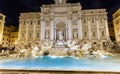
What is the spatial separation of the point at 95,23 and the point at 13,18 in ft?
99.2

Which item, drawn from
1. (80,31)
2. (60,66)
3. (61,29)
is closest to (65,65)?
(60,66)

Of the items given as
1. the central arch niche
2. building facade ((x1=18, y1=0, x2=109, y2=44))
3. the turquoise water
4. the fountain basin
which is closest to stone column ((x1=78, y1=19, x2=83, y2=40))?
building facade ((x1=18, y1=0, x2=109, y2=44))

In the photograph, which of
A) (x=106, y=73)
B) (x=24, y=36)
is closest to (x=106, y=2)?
(x=24, y=36)

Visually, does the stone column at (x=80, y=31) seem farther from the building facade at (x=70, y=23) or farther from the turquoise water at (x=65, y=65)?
the turquoise water at (x=65, y=65)

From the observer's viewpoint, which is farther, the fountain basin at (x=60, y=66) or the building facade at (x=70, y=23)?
the building facade at (x=70, y=23)

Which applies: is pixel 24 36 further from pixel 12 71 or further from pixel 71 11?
pixel 12 71

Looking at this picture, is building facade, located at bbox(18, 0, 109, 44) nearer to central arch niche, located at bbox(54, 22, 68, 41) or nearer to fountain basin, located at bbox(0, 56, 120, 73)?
central arch niche, located at bbox(54, 22, 68, 41)

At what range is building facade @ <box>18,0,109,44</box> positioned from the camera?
2558cm

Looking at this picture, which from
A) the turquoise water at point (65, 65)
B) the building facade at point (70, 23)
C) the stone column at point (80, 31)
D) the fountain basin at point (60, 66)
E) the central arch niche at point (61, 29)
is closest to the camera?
the fountain basin at point (60, 66)

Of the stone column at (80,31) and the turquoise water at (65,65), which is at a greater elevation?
the stone column at (80,31)

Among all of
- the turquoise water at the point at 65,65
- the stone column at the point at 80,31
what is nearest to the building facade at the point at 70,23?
the stone column at the point at 80,31

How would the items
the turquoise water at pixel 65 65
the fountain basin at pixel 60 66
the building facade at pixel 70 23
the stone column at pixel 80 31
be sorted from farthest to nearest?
the building facade at pixel 70 23 → the stone column at pixel 80 31 → the turquoise water at pixel 65 65 → the fountain basin at pixel 60 66

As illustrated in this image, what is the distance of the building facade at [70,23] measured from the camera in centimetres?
2558

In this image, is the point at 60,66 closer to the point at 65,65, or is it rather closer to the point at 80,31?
the point at 65,65
